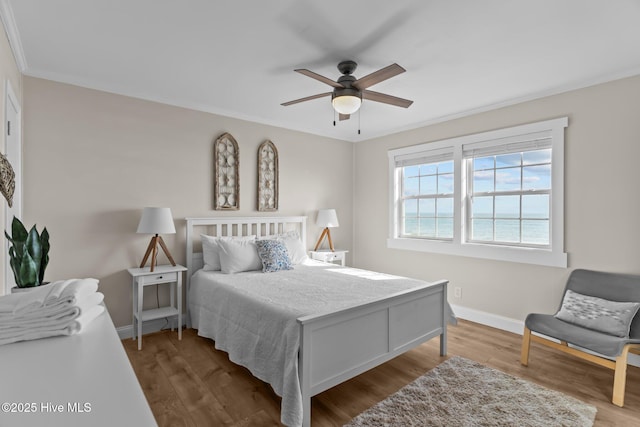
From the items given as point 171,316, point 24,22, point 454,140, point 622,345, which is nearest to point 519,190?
point 454,140

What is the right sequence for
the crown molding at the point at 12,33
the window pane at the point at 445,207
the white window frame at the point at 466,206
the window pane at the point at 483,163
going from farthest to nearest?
the window pane at the point at 445,207 < the window pane at the point at 483,163 < the white window frame at the point at 466,206 < the crown molding at the point at 12,33

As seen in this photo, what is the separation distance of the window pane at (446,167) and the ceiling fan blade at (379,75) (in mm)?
2244

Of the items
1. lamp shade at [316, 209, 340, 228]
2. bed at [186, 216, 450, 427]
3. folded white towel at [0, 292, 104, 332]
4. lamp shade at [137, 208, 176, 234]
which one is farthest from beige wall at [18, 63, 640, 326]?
folded white towel at [0, 292, 104, 332]

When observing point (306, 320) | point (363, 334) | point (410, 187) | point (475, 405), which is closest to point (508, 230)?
point (410, 187)

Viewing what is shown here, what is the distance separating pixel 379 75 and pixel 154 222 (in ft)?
8.00

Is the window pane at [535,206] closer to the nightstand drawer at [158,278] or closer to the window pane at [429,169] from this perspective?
the window pane at [429,169]

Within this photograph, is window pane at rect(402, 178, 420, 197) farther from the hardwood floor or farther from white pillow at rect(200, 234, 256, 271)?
white pillow at rect(200, 234, 256, 271)

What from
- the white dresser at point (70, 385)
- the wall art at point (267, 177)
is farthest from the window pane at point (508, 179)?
the white dresser at point (70, 385)

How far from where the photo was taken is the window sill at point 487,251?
3361 millimetres

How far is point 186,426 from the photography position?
205cm

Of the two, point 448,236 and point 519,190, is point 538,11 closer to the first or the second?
point 519,190

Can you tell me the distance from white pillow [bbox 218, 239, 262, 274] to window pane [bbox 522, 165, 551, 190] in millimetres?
3089

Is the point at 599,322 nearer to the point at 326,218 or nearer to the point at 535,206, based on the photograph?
the point at 535,206

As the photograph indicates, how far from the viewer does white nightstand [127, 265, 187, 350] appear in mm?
Answer: 3109
